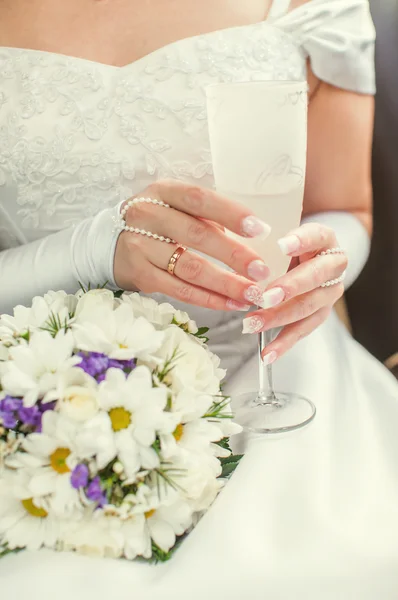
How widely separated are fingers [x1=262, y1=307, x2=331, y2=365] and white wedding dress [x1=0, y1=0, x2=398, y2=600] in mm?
99

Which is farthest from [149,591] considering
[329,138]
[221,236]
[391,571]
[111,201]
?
[329,138]

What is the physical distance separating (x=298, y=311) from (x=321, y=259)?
0.06m

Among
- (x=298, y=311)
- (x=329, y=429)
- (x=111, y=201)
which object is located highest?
(x=111, y=201)

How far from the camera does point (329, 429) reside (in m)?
0.77

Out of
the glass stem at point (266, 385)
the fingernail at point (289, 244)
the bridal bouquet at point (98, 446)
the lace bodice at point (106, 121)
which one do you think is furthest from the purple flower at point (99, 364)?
the lace bodice at point (106, 121)

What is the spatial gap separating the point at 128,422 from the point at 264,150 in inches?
12.3

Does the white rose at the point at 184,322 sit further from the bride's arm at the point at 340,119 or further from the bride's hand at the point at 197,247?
the bride's arm at the point at 340,119

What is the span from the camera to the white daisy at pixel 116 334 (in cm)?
54

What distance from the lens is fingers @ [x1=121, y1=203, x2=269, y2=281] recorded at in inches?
25.4

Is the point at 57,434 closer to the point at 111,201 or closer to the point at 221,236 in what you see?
the point at 221,236

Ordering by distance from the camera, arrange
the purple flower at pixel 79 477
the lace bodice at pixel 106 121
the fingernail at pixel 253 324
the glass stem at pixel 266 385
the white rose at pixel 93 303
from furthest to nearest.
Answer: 1. the lace bodice at pixel 106 121
2. the glass stem at pixel 266 385
3. the fingernail at pixel 253 324
4. the white rose at pixel 93 303
5. the purple flower at pixel 79 477

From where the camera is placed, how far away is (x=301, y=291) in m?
0.69

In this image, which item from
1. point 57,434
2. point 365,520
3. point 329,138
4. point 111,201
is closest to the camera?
point 57,434

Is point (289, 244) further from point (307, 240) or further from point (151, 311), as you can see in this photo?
point (151, 311)
